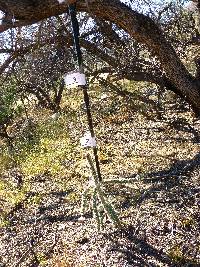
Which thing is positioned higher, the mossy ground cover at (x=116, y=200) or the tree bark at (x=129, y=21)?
the tree bark at (x=129, y=21)

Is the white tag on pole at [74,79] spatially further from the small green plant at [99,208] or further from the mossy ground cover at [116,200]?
the mossy ground cover at [116,200]

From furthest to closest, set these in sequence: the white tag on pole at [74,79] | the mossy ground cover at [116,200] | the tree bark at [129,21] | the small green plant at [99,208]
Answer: the tree bark at [129,21], the small green plant at [99,208], the mossy ground cover at [116,200], the white tag on pole at [74,79]

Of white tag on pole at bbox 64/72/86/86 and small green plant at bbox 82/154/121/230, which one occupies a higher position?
white tag on pole at bbox 64/72/86/86

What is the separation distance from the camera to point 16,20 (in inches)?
206

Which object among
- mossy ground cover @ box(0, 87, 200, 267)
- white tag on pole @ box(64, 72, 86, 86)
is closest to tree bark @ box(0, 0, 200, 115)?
mossy ground cover @ box(0, 87, 200, 267)

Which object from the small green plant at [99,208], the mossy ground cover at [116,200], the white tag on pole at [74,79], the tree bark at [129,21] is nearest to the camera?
the white tag on pole at [74,79]

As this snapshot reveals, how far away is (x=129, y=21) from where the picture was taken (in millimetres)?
5574

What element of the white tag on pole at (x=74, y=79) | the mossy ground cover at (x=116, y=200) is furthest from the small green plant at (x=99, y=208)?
the white tag on pole at (x=74, y=79)

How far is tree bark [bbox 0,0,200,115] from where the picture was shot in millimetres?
5204

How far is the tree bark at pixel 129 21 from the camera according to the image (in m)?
5.20

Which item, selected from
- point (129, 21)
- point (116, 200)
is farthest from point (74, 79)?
point (129, 21)

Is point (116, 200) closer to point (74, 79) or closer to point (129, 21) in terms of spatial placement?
point (74, 79)

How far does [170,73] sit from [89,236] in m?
2.69

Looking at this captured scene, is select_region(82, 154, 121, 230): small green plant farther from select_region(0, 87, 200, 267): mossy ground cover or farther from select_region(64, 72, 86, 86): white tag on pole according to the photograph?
select_region(64, 72, 86, 86): white tag on pole
